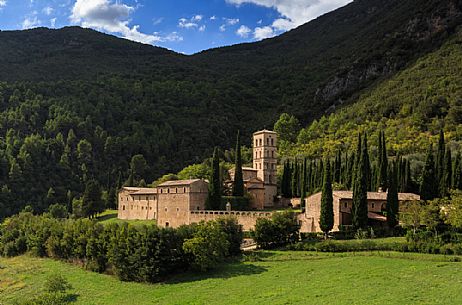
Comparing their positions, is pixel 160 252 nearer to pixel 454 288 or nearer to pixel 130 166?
pixel 454 288

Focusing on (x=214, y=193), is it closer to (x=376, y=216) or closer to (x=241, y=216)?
(x=241, y=216)

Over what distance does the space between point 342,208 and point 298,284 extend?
730 inches

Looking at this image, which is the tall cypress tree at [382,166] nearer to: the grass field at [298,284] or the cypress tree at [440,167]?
the cypress tree at [440,167]

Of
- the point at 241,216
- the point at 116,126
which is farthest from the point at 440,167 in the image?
the point at 116,126

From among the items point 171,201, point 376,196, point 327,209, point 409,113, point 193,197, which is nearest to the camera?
point 327,209

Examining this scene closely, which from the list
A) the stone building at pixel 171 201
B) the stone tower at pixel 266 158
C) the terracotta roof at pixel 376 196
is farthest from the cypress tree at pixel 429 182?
the stone building at pixel 171 201

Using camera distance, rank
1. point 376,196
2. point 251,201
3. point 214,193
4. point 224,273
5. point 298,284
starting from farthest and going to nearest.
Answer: point 251,201 < point 214,193 < point 376,196 < point 224,273 < point 298,284

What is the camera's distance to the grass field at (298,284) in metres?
34.3

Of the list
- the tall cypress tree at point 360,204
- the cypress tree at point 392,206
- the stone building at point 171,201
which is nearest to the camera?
the cypress tree at point 392,206

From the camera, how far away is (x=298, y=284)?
39.9 meters

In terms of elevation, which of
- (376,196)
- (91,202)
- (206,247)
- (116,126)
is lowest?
(206,247)

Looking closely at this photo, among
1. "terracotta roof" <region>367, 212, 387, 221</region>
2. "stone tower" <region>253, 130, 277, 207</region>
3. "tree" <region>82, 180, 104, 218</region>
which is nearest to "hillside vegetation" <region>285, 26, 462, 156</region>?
"stone tower" <region>253, 130, 277, 207</region>

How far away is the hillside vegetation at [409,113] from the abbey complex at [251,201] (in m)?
29.5

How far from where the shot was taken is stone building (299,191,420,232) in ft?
184
